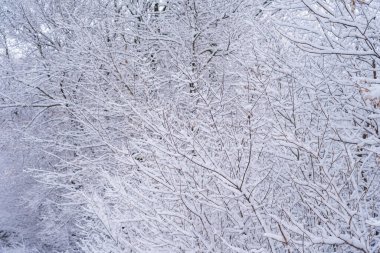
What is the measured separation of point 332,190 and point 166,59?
17.0 feet

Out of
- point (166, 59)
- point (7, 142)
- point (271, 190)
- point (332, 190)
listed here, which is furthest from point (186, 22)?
point (7, 142)

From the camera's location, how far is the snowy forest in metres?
2.77

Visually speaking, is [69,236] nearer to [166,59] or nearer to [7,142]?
[7,142]

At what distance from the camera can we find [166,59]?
7.23 meters

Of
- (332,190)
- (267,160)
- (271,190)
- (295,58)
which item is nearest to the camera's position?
(332,190)

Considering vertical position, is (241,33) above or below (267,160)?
above

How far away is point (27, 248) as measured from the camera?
11328 mm

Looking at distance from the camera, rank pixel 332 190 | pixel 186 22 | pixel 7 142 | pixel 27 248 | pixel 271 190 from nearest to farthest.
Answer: pixel 332 190, pixel 271 190, pixel 186 22, pixel 7 142, pixel 27 248

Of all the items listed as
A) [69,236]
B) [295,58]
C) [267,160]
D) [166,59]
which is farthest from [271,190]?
[69,236]

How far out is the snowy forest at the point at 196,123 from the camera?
2.77 metres

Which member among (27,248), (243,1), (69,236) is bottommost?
(27,248)

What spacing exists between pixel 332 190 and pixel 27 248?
11181 mm

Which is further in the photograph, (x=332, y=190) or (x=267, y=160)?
(x=267, y=160)

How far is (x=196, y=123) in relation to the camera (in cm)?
397
